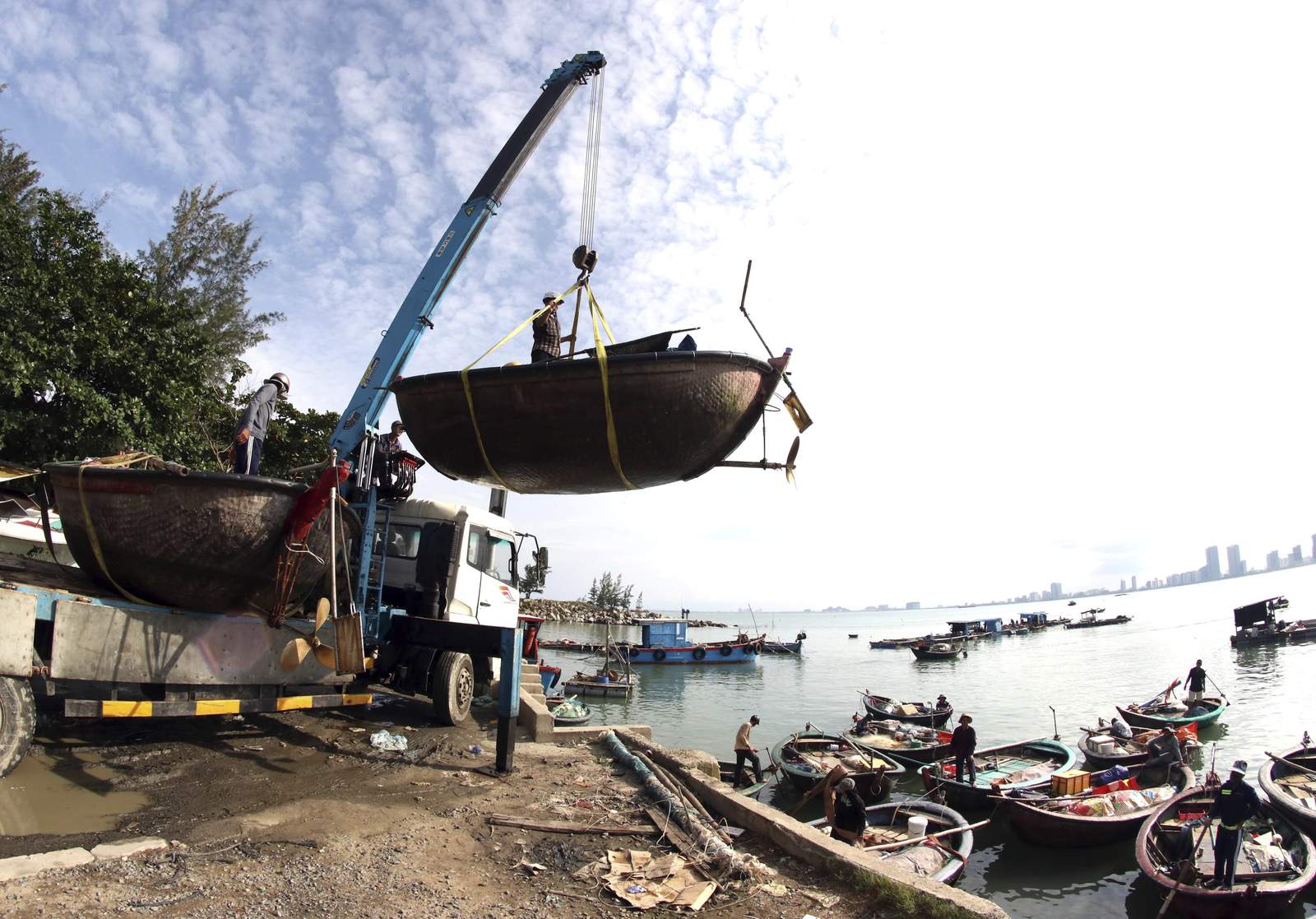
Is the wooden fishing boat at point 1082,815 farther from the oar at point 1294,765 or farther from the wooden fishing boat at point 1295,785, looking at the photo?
the oar at point 1294,765

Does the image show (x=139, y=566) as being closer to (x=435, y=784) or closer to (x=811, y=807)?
(x=435, y=784)

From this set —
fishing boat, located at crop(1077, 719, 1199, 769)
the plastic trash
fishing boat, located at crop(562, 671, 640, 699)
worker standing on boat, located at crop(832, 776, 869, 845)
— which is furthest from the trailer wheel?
fishing boat, located at crop(562, 671, 640, 699)

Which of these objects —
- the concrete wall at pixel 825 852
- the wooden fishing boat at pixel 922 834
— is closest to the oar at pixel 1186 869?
the wooden fishing boat at pixel 922 834

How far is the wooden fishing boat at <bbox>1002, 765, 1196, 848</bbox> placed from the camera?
10.9m

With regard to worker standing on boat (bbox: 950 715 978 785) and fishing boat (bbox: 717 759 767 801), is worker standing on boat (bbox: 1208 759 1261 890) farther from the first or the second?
fishing boat (bbox: 717 759 767 801)

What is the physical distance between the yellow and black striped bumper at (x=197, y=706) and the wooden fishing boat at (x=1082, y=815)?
10.4 m

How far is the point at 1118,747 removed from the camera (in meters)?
15.6

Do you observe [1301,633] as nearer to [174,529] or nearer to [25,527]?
[174,529]

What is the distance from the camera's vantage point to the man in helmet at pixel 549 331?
5340 millimetres

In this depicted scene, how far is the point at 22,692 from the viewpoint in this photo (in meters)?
5.43

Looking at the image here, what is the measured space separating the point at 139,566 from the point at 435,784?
3.21 m

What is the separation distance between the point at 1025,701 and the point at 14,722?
→ 33989mm

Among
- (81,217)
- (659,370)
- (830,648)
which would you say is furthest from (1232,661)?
(81,217)

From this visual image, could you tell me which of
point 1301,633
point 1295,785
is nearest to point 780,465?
point 1295,785
